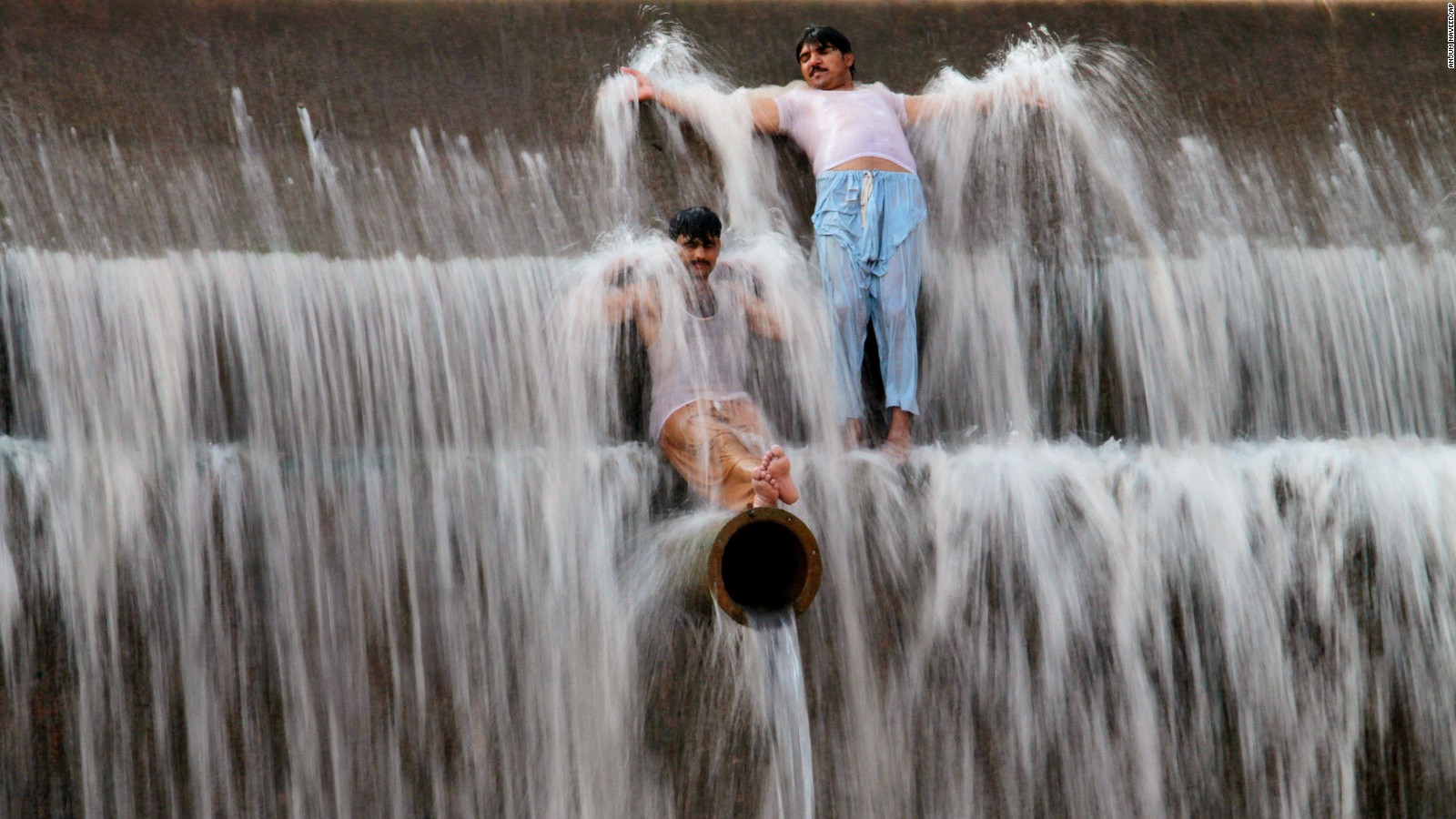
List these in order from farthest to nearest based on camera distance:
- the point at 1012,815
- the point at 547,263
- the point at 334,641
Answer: the point at 547,263, the point at 1012,815, the point at 334,641

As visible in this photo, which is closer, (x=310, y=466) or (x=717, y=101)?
(x=310, y=466)

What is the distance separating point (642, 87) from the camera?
7621 mm

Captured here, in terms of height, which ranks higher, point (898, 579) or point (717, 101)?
point (717, 101)

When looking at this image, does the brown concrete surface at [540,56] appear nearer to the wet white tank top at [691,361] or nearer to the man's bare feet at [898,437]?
the wet white tank top at [691,361]

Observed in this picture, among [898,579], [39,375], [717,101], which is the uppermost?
[717,101]

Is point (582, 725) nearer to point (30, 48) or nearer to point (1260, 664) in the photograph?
point (1260, 664)

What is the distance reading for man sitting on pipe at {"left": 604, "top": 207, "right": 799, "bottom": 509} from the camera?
6.43 m

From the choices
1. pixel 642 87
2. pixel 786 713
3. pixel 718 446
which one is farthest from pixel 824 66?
pixel 786 713

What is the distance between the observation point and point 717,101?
7660 millimetres

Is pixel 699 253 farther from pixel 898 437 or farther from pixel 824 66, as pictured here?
pixel 824 66

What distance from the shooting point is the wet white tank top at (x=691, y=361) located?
6.58 metres

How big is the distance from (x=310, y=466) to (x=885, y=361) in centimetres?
243

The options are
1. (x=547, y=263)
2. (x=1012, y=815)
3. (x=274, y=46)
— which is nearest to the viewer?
(x=1012, y=815)

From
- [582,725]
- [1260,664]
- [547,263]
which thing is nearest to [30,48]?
[547,263]
